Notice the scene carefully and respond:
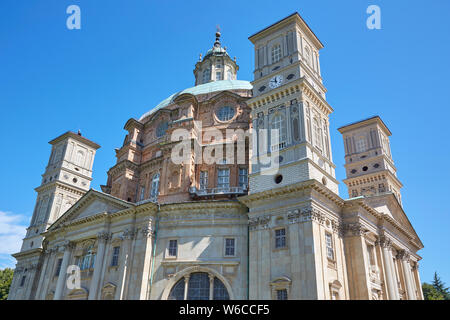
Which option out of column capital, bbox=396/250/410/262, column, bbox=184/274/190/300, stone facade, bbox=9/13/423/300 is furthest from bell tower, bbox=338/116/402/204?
column, bbox=184/274/190/300

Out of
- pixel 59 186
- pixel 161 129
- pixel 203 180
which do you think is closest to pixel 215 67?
pixel 161 129

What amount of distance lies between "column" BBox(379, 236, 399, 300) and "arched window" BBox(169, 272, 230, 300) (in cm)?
1258

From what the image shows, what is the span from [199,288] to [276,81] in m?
17.2

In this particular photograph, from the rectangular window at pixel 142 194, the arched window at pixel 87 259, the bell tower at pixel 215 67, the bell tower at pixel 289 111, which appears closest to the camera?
the bell tower at pixel 289 111

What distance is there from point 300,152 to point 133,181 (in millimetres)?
19874

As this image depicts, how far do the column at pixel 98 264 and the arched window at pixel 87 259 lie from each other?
4.95 ft

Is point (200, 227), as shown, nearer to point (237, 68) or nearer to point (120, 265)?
point (120, 265)

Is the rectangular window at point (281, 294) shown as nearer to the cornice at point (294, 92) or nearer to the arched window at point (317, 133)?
the arched window at point (317, 133)

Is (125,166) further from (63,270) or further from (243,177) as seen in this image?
(243,177)

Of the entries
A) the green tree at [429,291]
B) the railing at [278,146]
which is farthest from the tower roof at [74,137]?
the green tree at [429,291]

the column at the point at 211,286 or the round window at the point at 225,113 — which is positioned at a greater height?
the round window at the point at 225,113

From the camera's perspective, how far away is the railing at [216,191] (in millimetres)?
32094

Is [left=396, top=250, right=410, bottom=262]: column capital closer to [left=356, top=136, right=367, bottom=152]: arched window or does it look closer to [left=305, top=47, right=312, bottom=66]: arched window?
[left=356, top=136, right=367, bottom=152]: arched window
